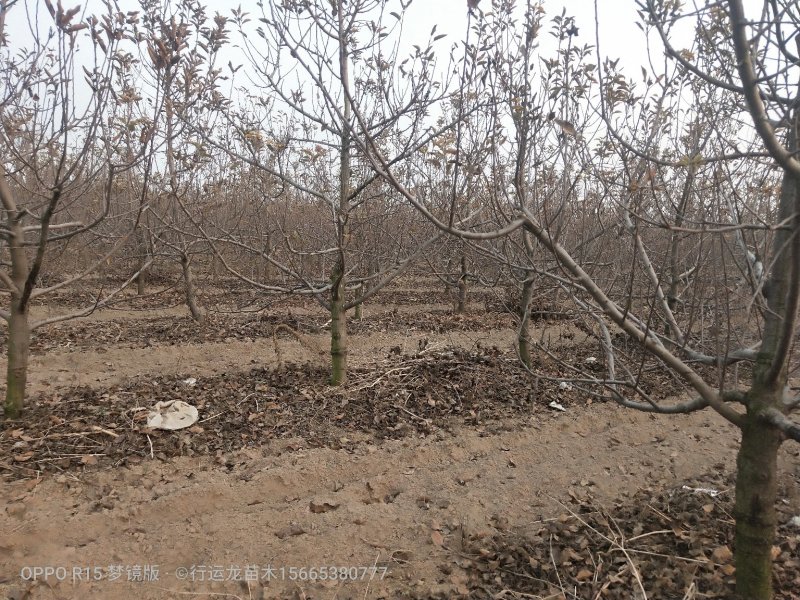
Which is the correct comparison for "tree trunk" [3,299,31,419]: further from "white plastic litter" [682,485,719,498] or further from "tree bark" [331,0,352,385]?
"white plastic litter" [682,485,719,498]

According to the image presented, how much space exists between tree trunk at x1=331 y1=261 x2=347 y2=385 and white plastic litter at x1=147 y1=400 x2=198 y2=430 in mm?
1338

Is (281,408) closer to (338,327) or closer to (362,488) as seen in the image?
(338,327)

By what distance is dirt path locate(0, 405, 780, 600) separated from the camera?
266cm

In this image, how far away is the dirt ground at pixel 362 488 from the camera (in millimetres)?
2580

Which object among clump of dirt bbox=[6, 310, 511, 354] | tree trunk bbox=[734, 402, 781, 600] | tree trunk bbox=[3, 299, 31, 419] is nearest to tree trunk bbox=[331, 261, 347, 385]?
clump of dirt bbox=[6, 310, 511, 354]

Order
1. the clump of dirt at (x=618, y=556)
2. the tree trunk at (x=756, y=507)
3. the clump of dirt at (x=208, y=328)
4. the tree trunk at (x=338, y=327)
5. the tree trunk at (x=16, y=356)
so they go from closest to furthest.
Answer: the tree trunk at (x=756, y=507) → the clump of dirt at (x=618, y=556) → the tree trunk at (x=16, y=356) → the tree trunk at (x=338, y=327) → the clump of dirt at (x=208, y=328)

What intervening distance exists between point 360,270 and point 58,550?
7.43 metres

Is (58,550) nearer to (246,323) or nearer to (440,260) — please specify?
(246,323)

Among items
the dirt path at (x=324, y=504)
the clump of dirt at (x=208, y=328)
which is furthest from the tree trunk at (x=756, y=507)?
the clump of dirt at (x=208, y=328)

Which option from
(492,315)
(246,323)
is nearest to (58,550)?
(246,323)

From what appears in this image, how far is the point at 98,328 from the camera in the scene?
7469mm

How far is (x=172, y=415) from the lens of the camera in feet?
13.4

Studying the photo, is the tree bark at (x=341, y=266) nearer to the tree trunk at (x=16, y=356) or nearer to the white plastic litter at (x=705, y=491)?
the tree trunk at (x=16, y=356)

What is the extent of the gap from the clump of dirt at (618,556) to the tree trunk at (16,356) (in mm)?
3235
